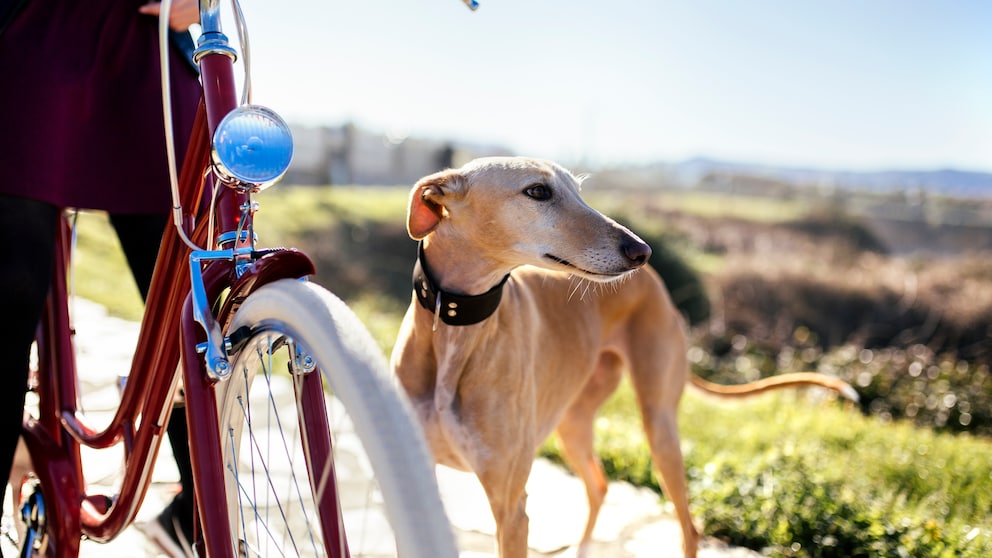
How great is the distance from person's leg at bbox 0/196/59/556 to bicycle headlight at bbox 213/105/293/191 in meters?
0.62

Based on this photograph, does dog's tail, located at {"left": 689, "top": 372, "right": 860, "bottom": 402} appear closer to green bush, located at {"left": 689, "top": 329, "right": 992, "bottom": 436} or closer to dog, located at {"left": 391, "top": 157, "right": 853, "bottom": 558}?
dog, located at {"left": 391, "top": 157, "right": 853, "bottom": 558}

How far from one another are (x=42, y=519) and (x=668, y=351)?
2.11 metres

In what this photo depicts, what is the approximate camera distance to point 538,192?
216 cm

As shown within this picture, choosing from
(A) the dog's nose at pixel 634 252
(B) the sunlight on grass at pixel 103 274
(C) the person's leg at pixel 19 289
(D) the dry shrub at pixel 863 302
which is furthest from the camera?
(D) the dry shrub at pixel 863 302

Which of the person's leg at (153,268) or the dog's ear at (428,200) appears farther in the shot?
the dog's ear at (428,200)

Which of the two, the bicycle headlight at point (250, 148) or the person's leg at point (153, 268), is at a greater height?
the bicycle headlight at point (250, 148)

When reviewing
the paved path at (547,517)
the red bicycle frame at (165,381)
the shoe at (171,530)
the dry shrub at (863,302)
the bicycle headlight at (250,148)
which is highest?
the bicycle headlight at (250,148)

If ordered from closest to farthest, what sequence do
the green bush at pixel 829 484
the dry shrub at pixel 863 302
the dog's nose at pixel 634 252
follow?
the dog's nose at pixel 634 252 < the green bush at pixel 829 484 < the dry shrub at pixel 863 302

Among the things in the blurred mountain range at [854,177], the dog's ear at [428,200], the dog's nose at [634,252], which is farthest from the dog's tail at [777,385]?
→ the blurred mountain range at [854,177]

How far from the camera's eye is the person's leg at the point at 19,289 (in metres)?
1.69

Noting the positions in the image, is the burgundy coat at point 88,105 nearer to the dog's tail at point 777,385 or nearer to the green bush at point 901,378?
the dog's tail at point 777,385

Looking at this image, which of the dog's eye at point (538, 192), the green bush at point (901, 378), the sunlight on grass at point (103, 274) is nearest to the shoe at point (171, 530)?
the dog's eye at point (538, 192)

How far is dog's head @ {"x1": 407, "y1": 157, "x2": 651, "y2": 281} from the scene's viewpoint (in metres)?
2.07

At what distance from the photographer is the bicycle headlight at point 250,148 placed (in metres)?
1.36
